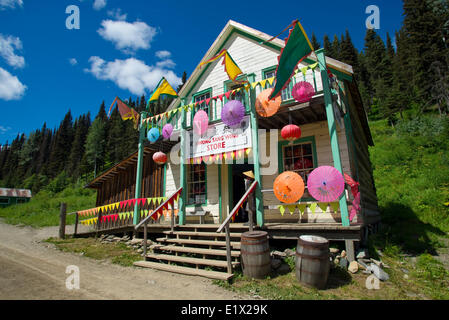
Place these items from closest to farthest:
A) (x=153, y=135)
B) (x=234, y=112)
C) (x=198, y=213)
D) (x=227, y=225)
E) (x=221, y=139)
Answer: (x=227, y=225), (x=234, y=112), (x=221, y=139), (x=153, y=135), (x=198, y=213)

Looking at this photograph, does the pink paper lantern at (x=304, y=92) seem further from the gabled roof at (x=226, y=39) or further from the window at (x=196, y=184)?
the window at (x=196, y=184)

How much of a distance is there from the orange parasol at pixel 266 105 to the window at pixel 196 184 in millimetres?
3836

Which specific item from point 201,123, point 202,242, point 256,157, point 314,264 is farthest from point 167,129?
point 314,264

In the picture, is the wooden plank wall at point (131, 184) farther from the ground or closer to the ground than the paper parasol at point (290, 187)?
farther from the ground

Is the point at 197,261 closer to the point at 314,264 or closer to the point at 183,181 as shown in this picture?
the point at 314,264

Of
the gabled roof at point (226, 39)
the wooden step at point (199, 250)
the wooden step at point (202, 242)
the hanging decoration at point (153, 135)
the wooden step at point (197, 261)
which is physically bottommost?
the wooden step at point (197, 261)

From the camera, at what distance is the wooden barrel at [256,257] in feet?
14.4

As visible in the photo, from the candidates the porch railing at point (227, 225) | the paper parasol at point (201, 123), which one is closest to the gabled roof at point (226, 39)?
the paper parasol at point (201, 123)

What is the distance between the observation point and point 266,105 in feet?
20.4

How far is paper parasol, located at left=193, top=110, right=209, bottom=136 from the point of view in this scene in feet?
24.5

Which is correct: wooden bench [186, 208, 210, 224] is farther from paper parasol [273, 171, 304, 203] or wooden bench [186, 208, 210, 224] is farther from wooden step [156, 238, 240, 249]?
paper parasol [273, 171, 304, 203]

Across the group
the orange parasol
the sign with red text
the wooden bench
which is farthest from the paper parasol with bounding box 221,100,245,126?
the wooden bench

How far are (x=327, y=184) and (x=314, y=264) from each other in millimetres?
1691
